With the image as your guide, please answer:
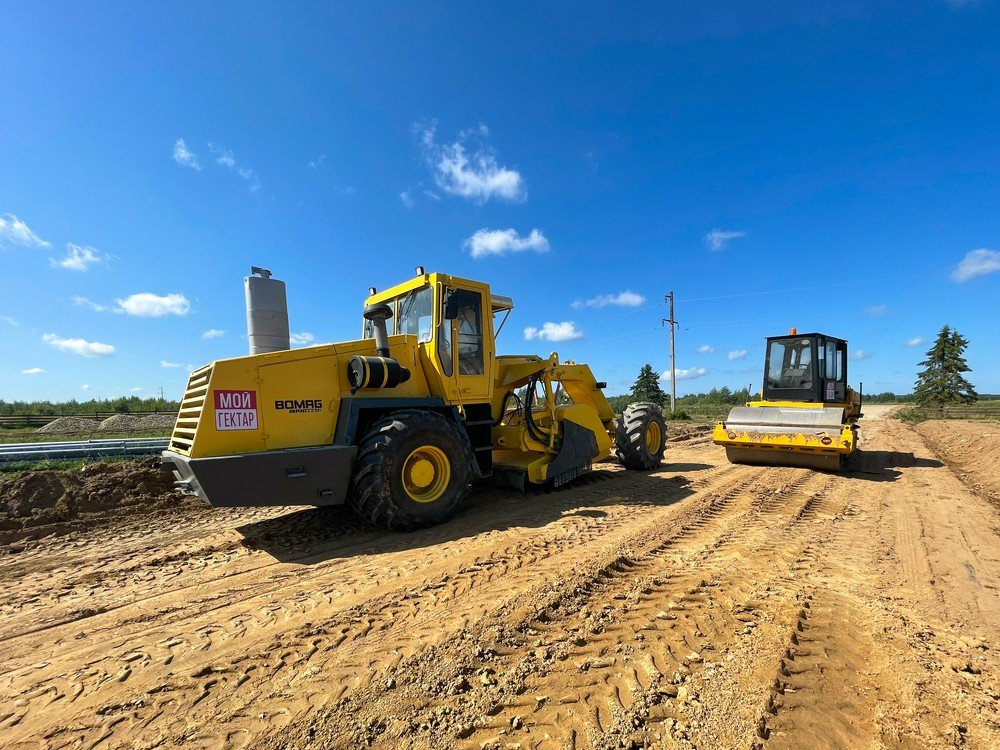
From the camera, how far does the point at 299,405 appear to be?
4445mm

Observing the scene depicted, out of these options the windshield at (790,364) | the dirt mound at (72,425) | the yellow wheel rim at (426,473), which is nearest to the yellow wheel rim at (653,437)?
the windshield at (790,364)

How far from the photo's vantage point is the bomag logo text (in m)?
4.35

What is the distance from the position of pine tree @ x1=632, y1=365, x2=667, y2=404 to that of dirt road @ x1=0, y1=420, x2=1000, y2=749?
33.8 m

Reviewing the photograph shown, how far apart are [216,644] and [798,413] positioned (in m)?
9.42

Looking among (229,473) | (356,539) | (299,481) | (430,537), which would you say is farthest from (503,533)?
(229,473)

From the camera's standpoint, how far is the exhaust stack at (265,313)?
5.34 m

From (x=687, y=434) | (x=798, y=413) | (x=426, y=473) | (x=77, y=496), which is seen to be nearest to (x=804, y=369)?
(x=798, y=413)

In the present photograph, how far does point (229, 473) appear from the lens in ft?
12.8

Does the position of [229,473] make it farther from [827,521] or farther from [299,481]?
[827,521]

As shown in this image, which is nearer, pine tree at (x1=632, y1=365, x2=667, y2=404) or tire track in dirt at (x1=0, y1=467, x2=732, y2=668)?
tire track in dirt at (x1=0, y1=467, x2=732, y2=668)

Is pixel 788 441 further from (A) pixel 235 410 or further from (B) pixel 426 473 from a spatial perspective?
(A) pixel 235 410

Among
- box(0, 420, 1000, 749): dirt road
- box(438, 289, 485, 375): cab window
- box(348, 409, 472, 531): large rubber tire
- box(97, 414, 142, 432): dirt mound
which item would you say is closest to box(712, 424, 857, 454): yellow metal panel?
box(0, 420, 1000, 749): dirt road

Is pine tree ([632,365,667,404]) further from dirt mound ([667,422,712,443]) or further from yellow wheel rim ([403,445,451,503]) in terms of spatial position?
yellow wheel rim ([403,445,451,503])

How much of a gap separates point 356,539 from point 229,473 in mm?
1358
